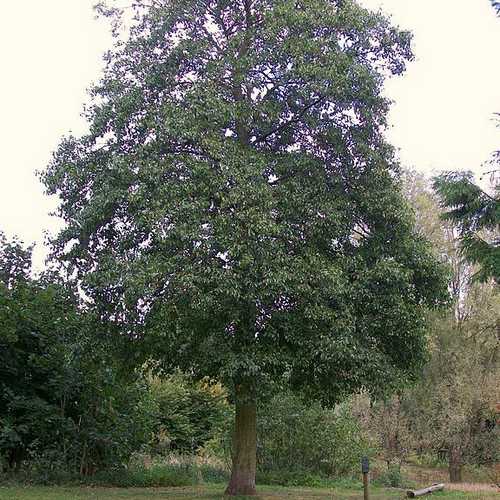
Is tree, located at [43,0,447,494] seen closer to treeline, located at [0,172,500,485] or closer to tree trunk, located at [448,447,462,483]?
treeline, located at [0,172,500,485]

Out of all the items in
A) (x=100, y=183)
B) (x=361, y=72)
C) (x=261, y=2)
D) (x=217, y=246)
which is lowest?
(x=217, y=246)

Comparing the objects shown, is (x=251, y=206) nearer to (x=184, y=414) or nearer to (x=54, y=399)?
(x=54, y=399)

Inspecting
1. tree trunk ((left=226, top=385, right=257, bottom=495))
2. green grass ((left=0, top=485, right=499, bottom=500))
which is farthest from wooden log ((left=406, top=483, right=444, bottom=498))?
tree trunk ((left=226, top=385, right=257, bottom=495))

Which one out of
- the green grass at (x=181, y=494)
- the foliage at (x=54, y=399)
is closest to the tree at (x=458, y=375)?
the green grass at (x=181, y=494)

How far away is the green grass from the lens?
12.2m

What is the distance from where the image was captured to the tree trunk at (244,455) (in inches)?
497

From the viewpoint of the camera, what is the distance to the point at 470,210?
12672 millimetres

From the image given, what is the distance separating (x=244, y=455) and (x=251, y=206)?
17.1 ft

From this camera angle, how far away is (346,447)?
17.7 m

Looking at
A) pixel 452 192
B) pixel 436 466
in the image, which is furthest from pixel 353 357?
pixel 436 466

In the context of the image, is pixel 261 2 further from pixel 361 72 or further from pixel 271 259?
pixel 271 259

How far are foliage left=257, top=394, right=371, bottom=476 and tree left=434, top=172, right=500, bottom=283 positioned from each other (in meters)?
6.65

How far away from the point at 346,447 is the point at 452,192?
27.9 ft

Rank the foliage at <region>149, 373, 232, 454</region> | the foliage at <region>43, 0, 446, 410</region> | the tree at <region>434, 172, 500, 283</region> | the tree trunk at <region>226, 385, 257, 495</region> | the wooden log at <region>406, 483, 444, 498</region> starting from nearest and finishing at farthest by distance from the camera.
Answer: the foliage at <region>43, 0, 446, 410</region> < the tree at <region>434, 172, 500, 283</region> < the tree trunk at <region>226, 385, 257, 495</region> < the wooden log at <region>406, 483, 444, 498</region> < the foliage at <region>149, 373, 232, 454</region>
